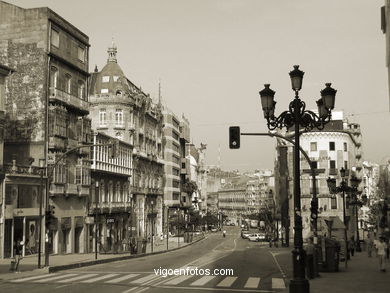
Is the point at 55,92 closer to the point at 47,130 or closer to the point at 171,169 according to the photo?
the point at 47,130

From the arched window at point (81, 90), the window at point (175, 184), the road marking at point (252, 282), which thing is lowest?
the road marking at point (252, 282)

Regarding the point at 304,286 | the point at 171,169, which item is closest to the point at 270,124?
the point at 304,286

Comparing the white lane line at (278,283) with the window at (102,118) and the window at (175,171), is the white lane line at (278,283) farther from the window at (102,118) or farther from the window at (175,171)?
the window at (175,171)

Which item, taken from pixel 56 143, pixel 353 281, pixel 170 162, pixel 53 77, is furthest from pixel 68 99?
pixel 170 162

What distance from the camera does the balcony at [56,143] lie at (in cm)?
4584

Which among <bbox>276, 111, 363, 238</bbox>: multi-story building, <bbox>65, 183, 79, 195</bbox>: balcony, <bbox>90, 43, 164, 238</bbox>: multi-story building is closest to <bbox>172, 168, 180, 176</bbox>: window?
<bbox>90, 43, 164, 238</bbox>: multi-story building

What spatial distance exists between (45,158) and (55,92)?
601 centimetres

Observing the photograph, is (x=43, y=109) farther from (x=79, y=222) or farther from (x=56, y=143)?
(x=79, y=222)

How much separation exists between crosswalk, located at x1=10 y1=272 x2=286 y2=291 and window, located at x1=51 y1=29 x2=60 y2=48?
27.4m

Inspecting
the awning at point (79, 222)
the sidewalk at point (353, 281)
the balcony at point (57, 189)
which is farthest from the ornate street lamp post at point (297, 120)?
the awning at point (79, 222)

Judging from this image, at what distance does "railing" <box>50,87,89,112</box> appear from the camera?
4670cm

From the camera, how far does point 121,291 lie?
18828mm

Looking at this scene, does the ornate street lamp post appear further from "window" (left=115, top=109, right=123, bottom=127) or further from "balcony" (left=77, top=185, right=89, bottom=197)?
"window" (left=115, top=109, right=123, bottom=127)

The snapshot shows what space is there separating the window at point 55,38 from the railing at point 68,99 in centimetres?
432
